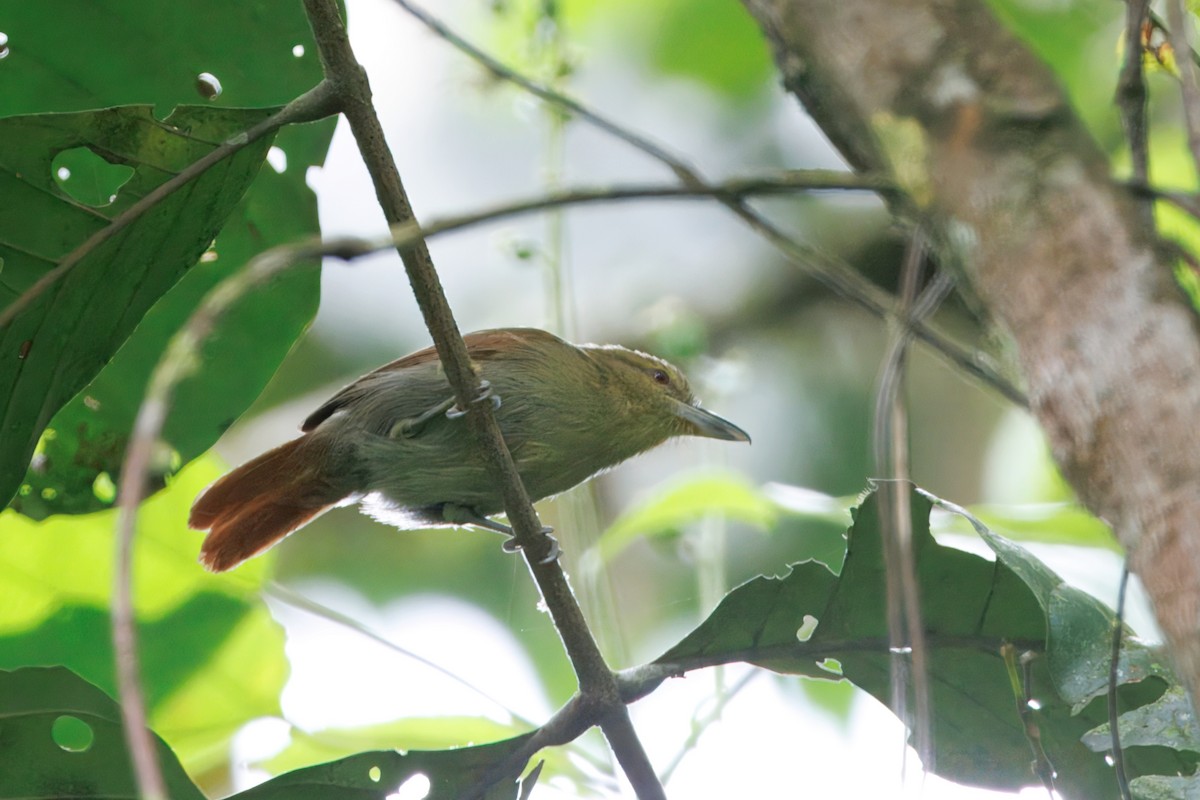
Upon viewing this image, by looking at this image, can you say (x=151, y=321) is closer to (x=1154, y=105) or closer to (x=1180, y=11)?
(x=1180, y=11)

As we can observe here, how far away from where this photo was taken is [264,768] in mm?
3074

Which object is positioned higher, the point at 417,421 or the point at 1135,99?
the point at 417,421

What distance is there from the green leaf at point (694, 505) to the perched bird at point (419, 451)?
431 millimetres

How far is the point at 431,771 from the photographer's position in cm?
234

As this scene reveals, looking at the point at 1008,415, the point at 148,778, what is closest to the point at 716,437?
the point at 1008,415

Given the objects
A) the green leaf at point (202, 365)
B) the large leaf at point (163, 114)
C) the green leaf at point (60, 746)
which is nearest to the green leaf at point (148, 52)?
the large leaf at point (163, 114)

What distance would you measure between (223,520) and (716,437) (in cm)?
164

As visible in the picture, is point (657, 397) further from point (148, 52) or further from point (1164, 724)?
point (1164, 724)

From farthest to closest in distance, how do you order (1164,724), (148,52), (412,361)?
(412,361), (148,52), (1164,724)

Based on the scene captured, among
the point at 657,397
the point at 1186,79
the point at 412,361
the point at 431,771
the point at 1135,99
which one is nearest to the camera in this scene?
the point at 1186,79

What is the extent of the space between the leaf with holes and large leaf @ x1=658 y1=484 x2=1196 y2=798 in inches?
46.7

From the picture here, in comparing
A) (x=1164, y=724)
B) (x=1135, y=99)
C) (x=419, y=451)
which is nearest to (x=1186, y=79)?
(x=1135, y=99)

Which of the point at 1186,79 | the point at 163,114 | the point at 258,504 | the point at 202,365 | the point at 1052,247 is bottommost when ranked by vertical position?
the point at 1052,247

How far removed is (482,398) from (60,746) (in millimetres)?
1046
